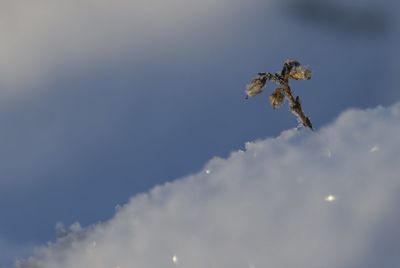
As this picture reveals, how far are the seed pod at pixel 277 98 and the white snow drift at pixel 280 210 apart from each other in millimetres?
30072

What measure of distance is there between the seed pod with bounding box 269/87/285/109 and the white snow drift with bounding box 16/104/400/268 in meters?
30.1

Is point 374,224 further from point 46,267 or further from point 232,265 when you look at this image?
point 46,267

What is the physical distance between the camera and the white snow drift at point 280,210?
208 inches

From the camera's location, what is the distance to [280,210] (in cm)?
552

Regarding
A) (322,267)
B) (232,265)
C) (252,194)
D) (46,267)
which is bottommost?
(322,267)

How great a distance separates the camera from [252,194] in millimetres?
5707

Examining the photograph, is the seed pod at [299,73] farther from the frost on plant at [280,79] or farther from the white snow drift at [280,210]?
the white snow drift at [280,210]

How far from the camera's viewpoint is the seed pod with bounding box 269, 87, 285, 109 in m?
35.7

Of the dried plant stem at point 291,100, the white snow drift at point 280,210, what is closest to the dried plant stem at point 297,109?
the dried plant stem at point 291,100

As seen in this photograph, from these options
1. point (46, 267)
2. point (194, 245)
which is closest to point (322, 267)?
point (194, 245)

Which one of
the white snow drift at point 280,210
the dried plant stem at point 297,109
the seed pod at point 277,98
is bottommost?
the white snow drift at point 280,210

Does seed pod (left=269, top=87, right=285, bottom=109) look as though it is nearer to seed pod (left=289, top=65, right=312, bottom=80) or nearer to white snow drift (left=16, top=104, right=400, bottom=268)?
seed pod (left=289, top=65, right=312, bottom=80)

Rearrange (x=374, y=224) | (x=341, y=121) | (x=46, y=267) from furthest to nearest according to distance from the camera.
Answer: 1. (x=46, y=267)
2. (x=341, y=121)
3. (x=374, y=224)

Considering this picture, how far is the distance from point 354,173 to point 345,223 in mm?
412
